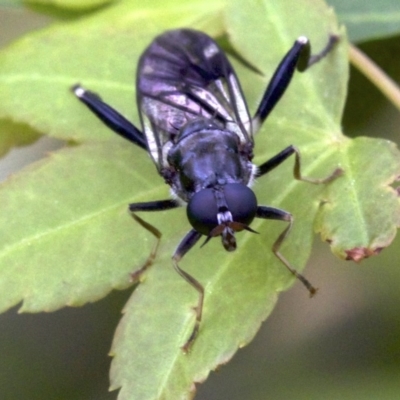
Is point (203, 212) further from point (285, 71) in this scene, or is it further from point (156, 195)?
Answer: point (285, 71)

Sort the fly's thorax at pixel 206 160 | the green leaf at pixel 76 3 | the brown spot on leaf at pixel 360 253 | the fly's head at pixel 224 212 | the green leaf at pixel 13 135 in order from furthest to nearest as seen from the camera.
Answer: the green leaf at pixel 76 3 < the green leaf at pixel 13 135 < the fly's thorax at pixel 206 160 < the fly's head at pixel 224 212 < the brown spot on leaf at pixel 360 253

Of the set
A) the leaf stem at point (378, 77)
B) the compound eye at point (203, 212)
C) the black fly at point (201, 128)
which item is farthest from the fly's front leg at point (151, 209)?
the leaf stem at point (378, 77)

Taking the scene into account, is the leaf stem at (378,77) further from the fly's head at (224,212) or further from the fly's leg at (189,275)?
the fly's leg at (189,275)

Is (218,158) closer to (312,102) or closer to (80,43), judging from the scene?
(312,102)

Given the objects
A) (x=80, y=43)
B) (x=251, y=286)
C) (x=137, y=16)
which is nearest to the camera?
(x=251, y=286)

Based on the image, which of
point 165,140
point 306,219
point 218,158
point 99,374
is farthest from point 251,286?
point 99,374

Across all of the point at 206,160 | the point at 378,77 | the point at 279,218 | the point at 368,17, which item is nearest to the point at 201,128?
the point at 206,160
